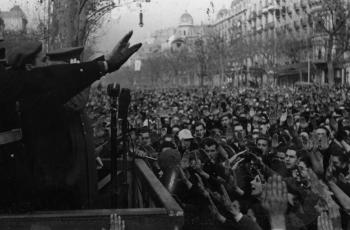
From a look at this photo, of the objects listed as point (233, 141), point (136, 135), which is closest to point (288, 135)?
point (233, 141)

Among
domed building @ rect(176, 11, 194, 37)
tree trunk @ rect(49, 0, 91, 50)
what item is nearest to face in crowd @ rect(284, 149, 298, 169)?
tree trunk @ rect(49, 0, 91, 50)

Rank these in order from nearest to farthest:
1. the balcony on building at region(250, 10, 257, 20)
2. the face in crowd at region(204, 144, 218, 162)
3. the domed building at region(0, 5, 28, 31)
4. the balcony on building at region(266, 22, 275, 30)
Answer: the face in crowd at region(204, 144, 218, 162) < the domed building at region(0, 5, 28, 31) < the balcony on building at region(266, 22, 275, 30) < the balcony on building at region(250, 10, 257, 20)

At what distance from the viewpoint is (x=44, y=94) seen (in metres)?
3.22

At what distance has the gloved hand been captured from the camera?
326cm

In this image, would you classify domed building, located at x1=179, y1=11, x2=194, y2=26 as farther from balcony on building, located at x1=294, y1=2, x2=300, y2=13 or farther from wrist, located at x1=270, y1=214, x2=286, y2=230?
wrist, located at x1=270, y1=214, x2=286, y2=230

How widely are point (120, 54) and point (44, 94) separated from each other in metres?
0.46

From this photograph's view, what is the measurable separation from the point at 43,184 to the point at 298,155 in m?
4.49

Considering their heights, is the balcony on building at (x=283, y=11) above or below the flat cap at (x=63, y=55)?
above

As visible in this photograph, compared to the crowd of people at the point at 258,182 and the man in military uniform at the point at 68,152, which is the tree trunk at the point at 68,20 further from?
the man in military uniform at the point at 68,152

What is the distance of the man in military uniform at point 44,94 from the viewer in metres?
3.20

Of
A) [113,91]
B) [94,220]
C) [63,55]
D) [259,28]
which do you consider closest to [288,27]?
[259,28]

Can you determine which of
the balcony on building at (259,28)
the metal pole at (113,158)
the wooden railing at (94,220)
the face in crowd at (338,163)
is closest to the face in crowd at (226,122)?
the face in crowd at (338,163)

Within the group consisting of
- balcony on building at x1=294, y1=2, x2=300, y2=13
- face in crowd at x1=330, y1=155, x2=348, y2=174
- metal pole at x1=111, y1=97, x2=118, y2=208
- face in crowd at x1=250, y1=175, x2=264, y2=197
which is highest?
balcony on building at x1=294, y1=2, x2=300, y2=13

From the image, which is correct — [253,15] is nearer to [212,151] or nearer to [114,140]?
[212,151]
